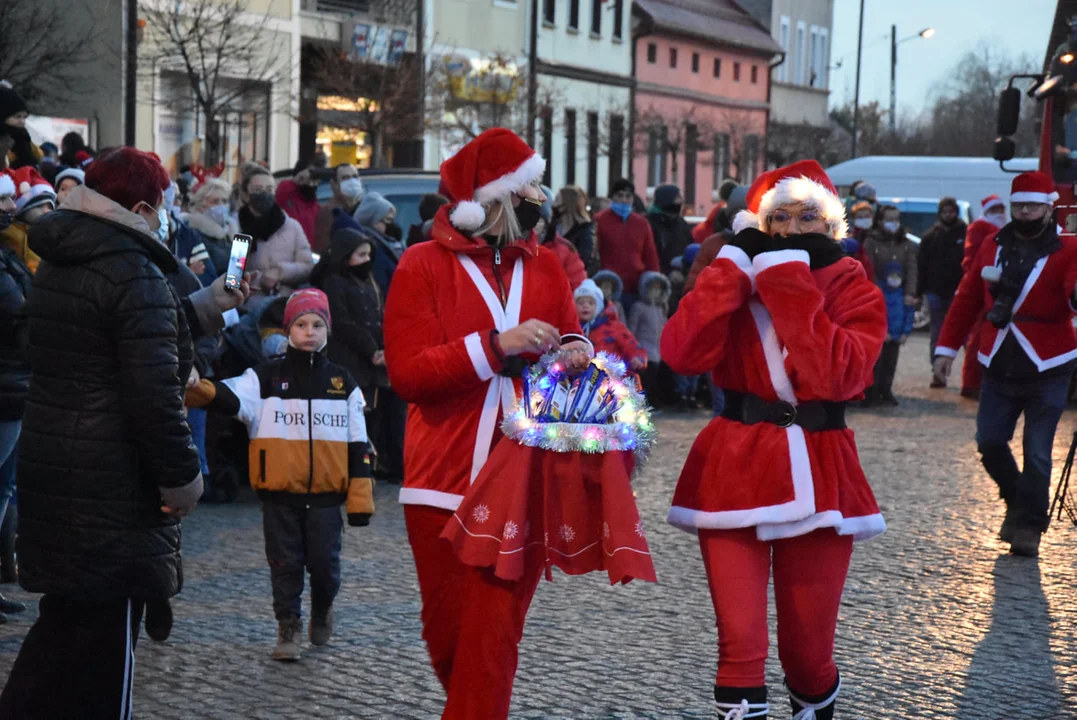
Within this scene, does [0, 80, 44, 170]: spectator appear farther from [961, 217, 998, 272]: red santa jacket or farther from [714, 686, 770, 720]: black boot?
[961, 217, 998, 272]: red santa jacket

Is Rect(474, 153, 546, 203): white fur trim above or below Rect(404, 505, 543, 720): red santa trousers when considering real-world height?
above

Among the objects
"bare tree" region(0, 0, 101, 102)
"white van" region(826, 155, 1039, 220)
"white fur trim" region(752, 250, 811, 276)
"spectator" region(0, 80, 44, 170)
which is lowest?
"white fur trim" region(752, 250, 811, 276)

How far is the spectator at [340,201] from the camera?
12977mm

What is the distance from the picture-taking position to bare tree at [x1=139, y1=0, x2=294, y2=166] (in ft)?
84.6

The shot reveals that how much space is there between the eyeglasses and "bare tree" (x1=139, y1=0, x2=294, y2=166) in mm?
20154

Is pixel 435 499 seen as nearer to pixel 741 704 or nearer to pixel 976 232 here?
pixel 741 704

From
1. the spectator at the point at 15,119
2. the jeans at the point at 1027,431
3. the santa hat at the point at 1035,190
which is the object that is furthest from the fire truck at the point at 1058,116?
the spectator at the point at 15,119

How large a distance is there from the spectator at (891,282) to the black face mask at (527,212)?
42.5 feet

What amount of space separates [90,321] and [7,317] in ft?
9.18

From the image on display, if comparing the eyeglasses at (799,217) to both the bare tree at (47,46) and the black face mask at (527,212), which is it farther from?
the bare tree at (47,46)

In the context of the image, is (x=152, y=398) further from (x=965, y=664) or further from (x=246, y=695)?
(x=965, y=664)

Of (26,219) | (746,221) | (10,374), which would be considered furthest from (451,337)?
(26,219)

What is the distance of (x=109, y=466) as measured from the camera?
4961 millimetres

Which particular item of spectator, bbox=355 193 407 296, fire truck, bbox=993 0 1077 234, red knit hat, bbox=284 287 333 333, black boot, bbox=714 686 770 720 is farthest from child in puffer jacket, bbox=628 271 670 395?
black boot, bbox=714 686 770 720
